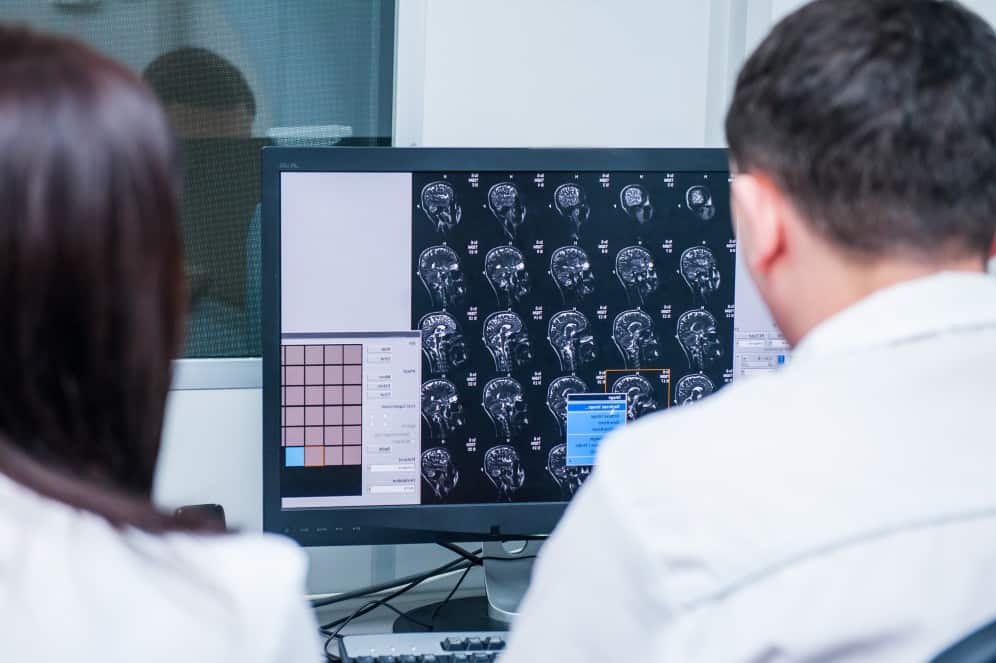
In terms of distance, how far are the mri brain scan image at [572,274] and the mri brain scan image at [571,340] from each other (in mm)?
20

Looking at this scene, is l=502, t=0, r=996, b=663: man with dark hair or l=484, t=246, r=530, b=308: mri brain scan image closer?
l=502, t=0, r=996, b=663: man with dark hair

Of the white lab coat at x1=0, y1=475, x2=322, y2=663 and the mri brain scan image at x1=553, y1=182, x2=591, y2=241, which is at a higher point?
the mri brain scan image at x1=553, y1=182, x2=591, y2=241

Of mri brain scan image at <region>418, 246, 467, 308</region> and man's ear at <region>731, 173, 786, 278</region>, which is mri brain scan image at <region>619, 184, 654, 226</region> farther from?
man's ear at <region>731, 173, 786, 278</region>

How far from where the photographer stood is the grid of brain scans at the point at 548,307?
51.3 inches

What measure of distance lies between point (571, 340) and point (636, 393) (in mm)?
109

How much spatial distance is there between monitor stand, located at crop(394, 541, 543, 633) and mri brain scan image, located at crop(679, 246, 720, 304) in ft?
1.38

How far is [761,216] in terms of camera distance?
0.82 m

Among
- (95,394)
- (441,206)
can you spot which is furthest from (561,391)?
(95,394)

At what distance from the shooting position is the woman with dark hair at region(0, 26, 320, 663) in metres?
0.61

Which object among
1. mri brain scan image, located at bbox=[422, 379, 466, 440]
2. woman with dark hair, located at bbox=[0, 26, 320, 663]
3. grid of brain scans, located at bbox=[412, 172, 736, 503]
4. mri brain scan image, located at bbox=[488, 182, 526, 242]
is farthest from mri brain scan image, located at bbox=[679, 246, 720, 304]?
woman with dark hair, located at bbox=[0, 26, 320, 663]

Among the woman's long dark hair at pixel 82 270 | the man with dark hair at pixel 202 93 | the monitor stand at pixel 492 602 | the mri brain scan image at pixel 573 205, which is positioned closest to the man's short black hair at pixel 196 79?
the man with dark hair at pixel 202 93

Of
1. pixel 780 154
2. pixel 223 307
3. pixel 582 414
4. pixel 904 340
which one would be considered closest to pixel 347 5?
pixel 223 307

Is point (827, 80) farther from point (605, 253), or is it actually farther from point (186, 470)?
point (186, 470)

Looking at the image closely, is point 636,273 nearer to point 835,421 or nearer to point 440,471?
point 440,471
